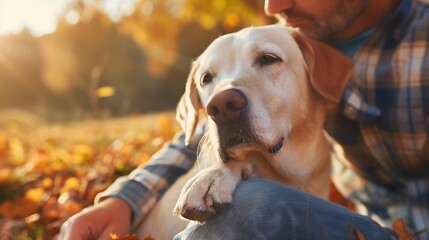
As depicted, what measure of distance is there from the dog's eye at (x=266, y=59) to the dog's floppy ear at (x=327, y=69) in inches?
7.3

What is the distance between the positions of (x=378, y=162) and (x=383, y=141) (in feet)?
0.49

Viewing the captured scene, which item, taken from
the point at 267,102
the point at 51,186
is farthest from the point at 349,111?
the point at 51,186

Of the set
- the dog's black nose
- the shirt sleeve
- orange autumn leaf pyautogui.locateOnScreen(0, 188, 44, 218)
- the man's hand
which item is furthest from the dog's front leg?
orange autumn leaf pyautogui.locateOnScreen(0, 188, 44, 218)

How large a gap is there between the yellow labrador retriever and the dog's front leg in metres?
0.12

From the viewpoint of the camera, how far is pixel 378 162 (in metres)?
3.28

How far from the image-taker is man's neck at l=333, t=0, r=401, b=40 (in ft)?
10.7

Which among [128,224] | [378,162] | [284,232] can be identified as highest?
[284,232]

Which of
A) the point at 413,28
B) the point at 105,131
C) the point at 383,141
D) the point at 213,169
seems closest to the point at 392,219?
the point at 383,141

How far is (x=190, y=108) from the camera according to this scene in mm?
3059

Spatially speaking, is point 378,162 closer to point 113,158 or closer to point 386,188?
point 386,188

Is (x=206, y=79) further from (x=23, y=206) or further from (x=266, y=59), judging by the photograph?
(x=23, y=206)

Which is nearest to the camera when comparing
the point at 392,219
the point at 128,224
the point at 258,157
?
the point at 258,157

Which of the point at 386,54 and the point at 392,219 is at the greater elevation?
the point at 386,54

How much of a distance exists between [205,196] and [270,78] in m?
0.94
